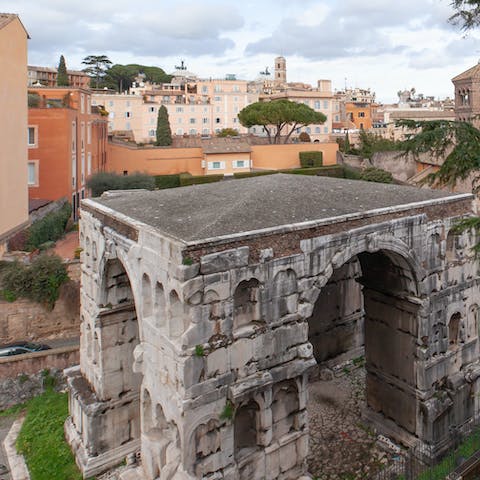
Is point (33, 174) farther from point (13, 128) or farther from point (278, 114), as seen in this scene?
point (278, 114)

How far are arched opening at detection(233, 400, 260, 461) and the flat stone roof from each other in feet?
14.6

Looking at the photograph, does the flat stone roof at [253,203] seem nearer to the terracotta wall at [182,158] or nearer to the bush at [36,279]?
the bush at [36,279]

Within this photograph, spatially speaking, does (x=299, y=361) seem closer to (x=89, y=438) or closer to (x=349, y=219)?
(x=349, y=219)

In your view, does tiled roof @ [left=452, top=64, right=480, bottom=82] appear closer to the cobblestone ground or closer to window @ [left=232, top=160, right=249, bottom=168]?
window @ [left=232, top=160, right=249, bottom=168]

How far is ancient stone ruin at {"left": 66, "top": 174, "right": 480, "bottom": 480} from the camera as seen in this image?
1123 cm

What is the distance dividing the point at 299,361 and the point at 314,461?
16.2ft

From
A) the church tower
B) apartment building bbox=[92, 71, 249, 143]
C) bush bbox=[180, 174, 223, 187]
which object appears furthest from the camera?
the church tower

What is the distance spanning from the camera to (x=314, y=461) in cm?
1571

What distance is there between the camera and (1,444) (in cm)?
1802

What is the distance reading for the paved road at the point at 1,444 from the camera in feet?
53.6

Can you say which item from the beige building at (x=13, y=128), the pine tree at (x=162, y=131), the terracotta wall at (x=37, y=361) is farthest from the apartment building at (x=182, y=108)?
the terracotta wall at (x=37, y=361)

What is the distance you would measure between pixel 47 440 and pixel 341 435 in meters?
9.85

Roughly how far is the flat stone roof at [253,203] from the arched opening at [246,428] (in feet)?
14.6

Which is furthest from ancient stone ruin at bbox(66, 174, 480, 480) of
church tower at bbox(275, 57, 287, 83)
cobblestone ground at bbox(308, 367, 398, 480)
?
church tower at bbox(275, 57, 287, 83)
